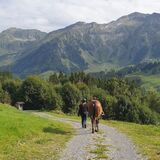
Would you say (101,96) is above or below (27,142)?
above

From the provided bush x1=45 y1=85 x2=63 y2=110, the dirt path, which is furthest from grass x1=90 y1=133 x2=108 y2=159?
bush x1=45 y1=85 x2=63 y2=110

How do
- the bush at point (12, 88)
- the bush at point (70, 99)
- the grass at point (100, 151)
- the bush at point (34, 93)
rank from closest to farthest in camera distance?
the grass at point (100, 151) < the bush at point (34, 93) < the bush at point (70, 99) < the bush at point (12, 88)

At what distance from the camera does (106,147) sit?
30938mm

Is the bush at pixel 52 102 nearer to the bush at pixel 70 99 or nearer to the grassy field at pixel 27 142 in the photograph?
the bush at pixel 70 99

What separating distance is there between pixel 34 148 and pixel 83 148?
345 centimetres

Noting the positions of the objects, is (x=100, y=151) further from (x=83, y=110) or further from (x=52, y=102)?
(x=52, y=102)

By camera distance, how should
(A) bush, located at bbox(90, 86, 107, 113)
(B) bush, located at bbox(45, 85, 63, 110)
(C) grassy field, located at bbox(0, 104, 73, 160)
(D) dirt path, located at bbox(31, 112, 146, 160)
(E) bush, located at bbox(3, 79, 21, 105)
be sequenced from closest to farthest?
(D) dirt path, located at bbox(31, 112, 146, 160) < (C) grassy field, located at bbox(0, 104, 73, 160) < (B) bush, located at bbox(45, 85, 63, 110) < (E) bush, located at bbox(3, 79, 21, 105) < (A) bush, located at bbox(90, 86, 107, 113)

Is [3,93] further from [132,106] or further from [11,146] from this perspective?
[11,146]

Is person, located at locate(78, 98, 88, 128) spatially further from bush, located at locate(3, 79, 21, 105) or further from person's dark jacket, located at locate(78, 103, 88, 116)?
bush, located at locate(3, 79, 21, 105)

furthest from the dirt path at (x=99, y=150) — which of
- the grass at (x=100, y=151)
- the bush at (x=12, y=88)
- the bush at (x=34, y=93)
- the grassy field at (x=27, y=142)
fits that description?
the bush at (x=12, y=88)

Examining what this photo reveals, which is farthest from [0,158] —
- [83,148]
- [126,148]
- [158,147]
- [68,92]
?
[68,92]

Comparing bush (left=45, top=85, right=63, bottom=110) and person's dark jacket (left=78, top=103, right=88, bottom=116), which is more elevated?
bush (left=45, top=85, right=63, bottom=110)

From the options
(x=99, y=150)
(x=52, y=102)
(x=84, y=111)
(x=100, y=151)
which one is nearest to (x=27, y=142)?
(x=99, y=150)

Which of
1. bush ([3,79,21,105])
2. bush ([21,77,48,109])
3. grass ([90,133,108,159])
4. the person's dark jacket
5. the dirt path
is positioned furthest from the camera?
bush ([3,79,21,105])
